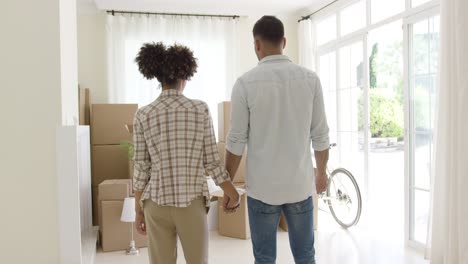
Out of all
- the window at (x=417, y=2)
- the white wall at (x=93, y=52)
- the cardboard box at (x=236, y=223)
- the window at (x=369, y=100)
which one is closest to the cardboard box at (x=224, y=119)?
the cardboard box at (x=236, y=223)

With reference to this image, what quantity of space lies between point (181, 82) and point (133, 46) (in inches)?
145

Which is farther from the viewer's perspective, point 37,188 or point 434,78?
point 434,78

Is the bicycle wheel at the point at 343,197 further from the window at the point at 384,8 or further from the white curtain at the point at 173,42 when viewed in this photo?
the white curtain at the point at 173,42

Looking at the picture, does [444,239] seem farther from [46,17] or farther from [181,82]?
[46,17]

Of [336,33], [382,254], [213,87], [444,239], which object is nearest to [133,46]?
[213,87]

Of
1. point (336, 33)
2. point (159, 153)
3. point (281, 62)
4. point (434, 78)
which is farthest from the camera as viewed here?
point (336, 33)

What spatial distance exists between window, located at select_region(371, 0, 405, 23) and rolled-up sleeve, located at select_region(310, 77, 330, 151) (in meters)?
2.67

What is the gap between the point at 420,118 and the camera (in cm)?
349

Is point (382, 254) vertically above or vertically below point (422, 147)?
below

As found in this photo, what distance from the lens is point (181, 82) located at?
1687 millimetres

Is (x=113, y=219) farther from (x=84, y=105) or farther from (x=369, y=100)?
(x=369, y=100)

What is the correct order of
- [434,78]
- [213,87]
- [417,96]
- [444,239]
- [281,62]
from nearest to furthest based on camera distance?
[281,62] → [444,239] → [434,78] → [417,96] → [213,87]

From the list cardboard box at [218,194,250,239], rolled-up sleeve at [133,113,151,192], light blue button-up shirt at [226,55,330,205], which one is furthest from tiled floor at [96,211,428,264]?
rolled-up sleeve at [133,113,151,192]

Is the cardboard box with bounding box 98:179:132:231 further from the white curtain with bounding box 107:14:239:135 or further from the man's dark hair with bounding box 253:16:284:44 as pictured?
the man's dark hair with bounding box 253:16:284:44
